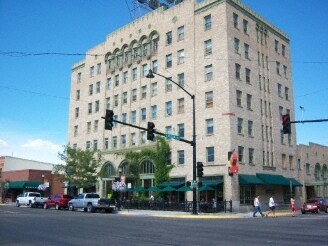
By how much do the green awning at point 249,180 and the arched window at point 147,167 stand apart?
1242 cm

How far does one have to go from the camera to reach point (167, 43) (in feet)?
169

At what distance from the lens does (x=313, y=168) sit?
56938mm

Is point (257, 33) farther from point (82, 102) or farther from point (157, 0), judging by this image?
point (82, 102)

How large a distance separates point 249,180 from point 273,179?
16.4ft

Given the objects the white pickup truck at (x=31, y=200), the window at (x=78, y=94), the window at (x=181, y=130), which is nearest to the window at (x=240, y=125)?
the window at (x=181, y=130)

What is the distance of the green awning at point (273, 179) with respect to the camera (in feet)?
144

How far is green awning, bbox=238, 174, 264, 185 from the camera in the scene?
135ft

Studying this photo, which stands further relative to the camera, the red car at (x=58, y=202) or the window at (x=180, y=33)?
the window at (x=180, y=33)

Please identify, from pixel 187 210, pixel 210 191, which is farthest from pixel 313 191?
pixel 187 210

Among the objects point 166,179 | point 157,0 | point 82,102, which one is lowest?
point 166,179

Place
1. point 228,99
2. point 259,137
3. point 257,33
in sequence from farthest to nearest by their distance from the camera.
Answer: point 257,33 → point 259,137 → point 228,99

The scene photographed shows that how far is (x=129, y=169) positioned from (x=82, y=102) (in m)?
19.0

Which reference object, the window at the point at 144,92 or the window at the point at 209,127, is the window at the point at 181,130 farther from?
the window at the point at 144,92

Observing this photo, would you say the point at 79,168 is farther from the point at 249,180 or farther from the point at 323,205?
the point at 323,205
